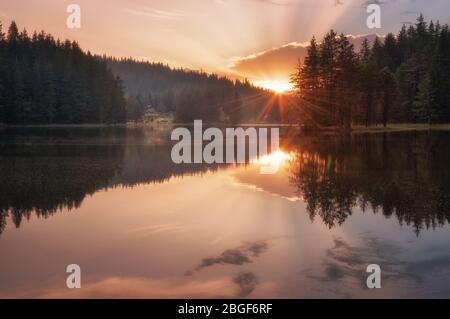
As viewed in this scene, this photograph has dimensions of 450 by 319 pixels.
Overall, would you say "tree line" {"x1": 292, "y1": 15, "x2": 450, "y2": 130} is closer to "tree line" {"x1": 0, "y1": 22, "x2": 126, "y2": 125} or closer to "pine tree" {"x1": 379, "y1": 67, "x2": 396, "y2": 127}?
"pine tree" {"x1": 379, "y1": 67, "x2": 396, "y2": 127}

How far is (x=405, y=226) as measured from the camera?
16.5 metres

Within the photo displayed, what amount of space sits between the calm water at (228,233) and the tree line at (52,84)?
9919 cm

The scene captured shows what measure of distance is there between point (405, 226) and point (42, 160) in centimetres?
3125

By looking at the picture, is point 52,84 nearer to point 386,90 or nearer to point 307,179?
point 386,90

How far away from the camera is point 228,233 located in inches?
638

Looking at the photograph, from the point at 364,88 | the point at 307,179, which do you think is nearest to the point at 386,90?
the point at 364,88

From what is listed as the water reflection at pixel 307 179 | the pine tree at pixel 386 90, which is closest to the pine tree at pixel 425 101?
the pine tree at pixel 386 90

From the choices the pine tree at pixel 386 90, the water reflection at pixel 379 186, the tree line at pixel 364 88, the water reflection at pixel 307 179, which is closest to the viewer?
the water reflection at pixel 379 186

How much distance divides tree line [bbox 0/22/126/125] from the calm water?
99.2 metres

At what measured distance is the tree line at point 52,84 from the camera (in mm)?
120312

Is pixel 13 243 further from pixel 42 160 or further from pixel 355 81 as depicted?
pixel 355 81

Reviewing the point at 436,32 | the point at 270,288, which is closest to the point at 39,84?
the point at 436,32

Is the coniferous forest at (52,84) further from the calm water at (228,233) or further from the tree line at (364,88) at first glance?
the calm water at (228,233)

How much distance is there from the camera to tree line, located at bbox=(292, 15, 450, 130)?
84.0 m
